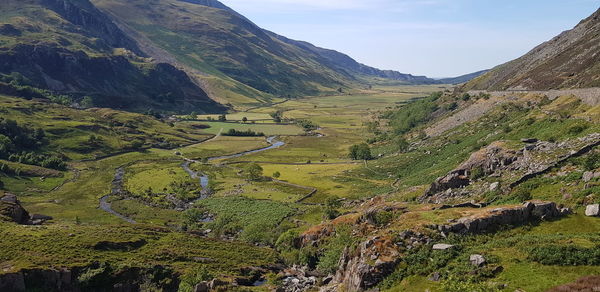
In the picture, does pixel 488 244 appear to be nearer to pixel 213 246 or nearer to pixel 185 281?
pixel 185 281

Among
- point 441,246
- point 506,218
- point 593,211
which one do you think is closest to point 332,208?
point 441,246

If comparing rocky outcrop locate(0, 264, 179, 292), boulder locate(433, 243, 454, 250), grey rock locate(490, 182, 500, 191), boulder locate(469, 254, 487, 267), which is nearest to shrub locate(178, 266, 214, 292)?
rocky outcrop locate(0, 264, 179, 292)

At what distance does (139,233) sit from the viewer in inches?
3029

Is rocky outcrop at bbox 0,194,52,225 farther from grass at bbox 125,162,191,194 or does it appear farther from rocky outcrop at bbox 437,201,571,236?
rocky outcrop at bbox 437,201,571,236

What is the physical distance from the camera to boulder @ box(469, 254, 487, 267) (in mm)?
37969

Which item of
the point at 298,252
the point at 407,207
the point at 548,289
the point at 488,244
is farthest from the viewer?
the point at 298,252

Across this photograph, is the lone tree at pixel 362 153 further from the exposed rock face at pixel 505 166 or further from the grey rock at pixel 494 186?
the grey rock at pixel 494 186

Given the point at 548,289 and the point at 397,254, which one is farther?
the point at 397,254

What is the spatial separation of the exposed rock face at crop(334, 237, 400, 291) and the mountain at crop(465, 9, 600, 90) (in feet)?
290

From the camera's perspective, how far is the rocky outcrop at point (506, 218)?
45.0m

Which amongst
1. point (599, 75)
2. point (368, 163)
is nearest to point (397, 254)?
point (599, 75)

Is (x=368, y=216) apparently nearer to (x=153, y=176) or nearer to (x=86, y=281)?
(x=86, y=281)

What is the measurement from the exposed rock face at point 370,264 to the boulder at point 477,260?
824 centimetres

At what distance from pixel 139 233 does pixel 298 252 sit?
31945mm
